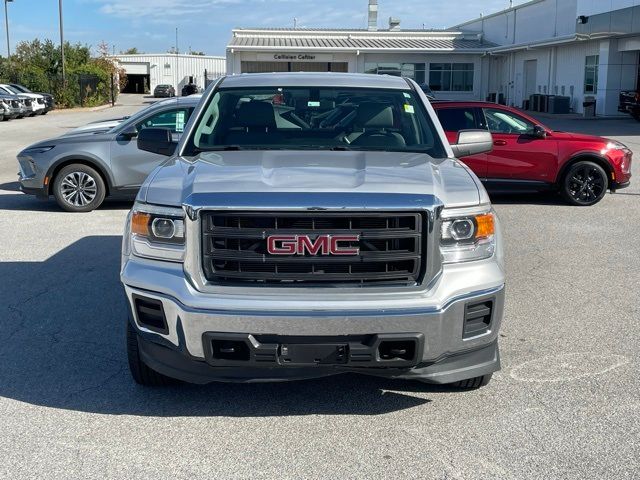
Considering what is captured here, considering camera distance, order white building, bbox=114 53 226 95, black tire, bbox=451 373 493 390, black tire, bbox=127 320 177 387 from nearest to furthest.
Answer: black tire, bbox=127 320 177 387 → black tire, bbox=451 373 493 390 → white building, bbox=114 53 226 95

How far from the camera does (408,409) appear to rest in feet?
15.3

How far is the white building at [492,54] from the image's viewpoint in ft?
125

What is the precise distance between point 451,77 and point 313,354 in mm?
49517

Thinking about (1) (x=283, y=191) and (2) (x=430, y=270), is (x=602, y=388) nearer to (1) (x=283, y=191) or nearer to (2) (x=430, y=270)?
(2) (x=430, y=270)

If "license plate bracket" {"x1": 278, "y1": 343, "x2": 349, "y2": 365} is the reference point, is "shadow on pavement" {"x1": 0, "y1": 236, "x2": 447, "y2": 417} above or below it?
below

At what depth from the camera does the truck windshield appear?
5.48 metres

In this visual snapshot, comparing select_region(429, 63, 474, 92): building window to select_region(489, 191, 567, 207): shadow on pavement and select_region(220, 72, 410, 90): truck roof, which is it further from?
select_region(220, 72, 410, 90): truck roof

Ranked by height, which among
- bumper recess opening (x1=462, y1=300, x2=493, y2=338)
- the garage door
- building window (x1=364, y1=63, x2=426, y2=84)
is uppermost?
the garage door

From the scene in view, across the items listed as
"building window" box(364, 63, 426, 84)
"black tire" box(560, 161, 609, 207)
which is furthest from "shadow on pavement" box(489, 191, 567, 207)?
"building window" box(364, 63, 426, 84)

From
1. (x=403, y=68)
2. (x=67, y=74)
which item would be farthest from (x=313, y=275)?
(x=67, y=74)

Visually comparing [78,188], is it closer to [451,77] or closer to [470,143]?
[470,143]

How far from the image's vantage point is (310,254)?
4.15 metres

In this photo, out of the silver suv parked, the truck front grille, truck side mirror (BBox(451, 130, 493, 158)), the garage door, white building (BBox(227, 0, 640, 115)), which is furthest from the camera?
the garage door

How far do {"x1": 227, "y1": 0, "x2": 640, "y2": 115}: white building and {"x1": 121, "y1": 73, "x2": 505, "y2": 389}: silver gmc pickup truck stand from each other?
36080 millimetres
